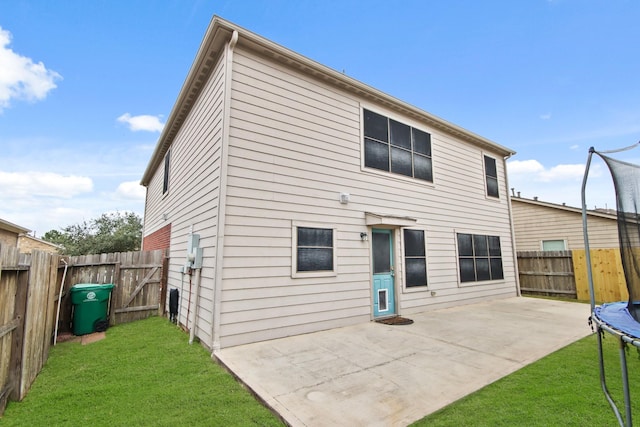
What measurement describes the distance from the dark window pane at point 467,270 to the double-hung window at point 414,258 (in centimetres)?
164

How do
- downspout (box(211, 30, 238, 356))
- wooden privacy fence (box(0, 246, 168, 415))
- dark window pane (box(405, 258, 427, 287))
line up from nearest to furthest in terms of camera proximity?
wooden privacy fence (box(0, 246, 168, 415)), downspout (box(211, 30, 238, 356)), dark window pane (box(405, 258, 427, 287))

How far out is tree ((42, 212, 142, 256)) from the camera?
19250 mm

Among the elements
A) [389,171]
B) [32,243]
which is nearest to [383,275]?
[389,171]

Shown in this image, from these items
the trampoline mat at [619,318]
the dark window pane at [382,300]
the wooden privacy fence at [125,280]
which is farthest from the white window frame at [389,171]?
the wooden privacy fence at [125,280]

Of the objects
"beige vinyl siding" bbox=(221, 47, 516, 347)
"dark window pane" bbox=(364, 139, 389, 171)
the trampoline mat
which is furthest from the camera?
"dark window pane" bbox=(364, 139, 389, 171)

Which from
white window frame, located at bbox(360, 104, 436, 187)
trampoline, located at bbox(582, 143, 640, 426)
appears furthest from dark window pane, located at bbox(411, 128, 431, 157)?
trampoline, located at bbox(582, 143, 640, 426)

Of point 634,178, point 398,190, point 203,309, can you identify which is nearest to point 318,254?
point 203,309

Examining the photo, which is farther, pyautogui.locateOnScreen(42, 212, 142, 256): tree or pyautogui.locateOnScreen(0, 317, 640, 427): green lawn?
pyautogui.locateOnScreen(42, 212, 142, 256): tree

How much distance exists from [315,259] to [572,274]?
9457 millimetres

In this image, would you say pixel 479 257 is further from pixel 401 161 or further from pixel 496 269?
pixel 401 161

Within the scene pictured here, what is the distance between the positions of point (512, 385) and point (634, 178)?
2.26 meters

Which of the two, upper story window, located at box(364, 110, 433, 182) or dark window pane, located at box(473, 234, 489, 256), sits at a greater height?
upper story window, located at box(364, 110, 433, 182)

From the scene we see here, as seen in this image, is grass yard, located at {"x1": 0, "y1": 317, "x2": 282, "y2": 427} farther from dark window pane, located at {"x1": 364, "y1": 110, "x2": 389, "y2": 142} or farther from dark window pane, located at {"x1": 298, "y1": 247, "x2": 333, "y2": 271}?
dark window pane, located at {"x1": 364, "y1": 110, "x2": 389, "y2": 142}

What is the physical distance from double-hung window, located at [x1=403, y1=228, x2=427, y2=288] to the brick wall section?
6.27 m
